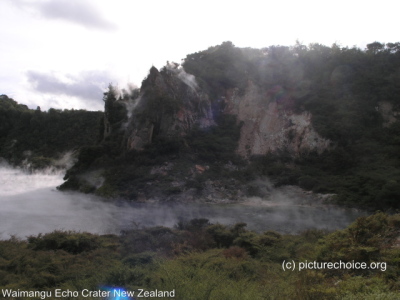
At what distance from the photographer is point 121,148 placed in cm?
3259

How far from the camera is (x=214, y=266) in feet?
26.4

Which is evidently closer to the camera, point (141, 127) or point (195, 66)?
point (141, 127)

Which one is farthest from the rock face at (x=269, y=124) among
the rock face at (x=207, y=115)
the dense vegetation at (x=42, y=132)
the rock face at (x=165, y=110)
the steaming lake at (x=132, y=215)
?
the dense vegetation at (x=42, y=132)

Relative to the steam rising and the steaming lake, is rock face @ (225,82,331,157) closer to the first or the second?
the steam rising

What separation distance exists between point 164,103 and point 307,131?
41.5ft

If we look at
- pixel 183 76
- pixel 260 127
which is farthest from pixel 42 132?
pixel 260 127

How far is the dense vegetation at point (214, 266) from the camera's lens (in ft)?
19.3

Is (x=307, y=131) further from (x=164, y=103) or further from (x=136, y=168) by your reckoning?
(x=136, y=168)

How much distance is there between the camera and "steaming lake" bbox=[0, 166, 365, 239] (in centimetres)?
1712

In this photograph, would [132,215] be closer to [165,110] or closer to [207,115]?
[165,110]

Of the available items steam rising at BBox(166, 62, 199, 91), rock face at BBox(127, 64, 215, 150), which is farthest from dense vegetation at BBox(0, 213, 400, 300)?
steam rising at BBox(166, 62, 199, 91)

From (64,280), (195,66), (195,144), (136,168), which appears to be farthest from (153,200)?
(195,66)

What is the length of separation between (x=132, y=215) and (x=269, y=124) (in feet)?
58.0

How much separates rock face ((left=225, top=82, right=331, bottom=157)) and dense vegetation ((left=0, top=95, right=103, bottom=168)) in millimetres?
22392
